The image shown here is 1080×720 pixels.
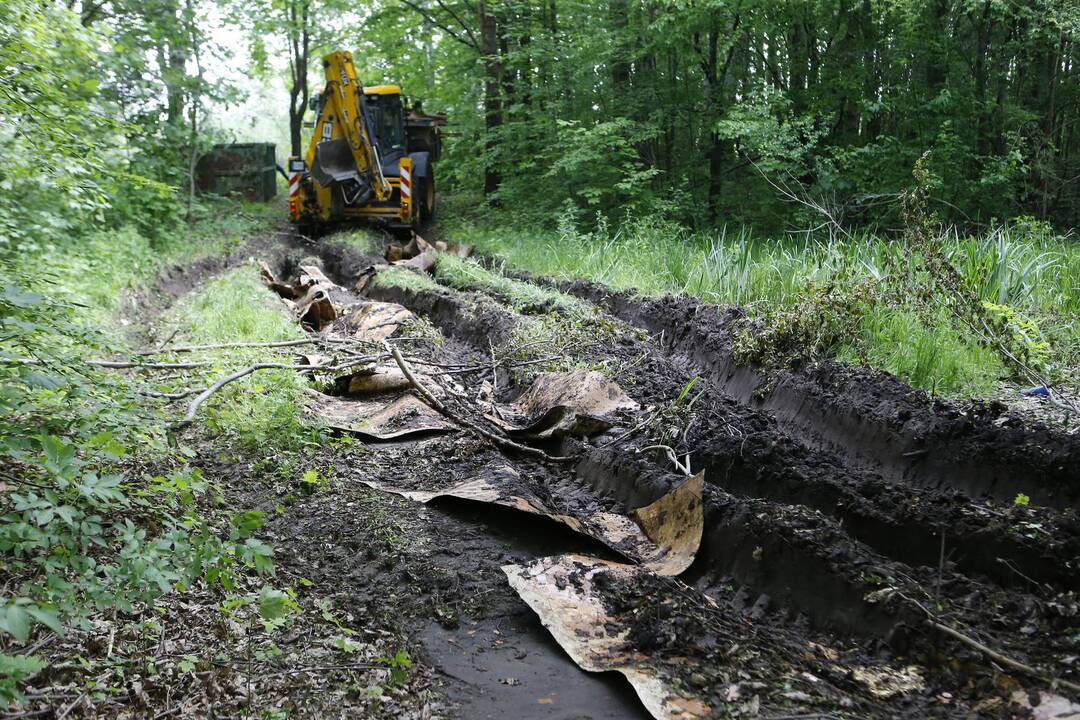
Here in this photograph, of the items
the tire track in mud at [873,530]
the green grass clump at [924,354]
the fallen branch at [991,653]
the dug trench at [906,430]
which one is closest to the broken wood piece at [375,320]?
the dug trench at [906,430]

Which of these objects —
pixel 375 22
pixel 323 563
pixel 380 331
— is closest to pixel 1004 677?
pixel 323 563

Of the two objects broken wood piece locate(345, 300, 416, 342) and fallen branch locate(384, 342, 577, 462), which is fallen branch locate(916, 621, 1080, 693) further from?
broken wood piece locate(345, 300, 416, 342)

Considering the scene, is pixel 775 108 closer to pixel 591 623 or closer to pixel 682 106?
pixel 682 106

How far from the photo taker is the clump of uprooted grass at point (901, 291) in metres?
4.41

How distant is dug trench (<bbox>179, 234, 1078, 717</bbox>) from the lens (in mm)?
2330

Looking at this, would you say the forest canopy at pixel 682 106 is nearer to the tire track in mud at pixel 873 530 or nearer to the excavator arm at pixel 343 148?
the excavator arm at pixel 343 148

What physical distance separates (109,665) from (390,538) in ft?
4.14

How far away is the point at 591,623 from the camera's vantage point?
2723mm

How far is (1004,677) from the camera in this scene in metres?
2.20

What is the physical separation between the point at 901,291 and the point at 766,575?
10.0 ft

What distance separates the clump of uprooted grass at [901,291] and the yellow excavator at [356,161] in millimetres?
6226

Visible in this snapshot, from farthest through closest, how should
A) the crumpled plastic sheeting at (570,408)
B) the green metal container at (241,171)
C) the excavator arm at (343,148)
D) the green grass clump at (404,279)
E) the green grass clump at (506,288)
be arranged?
the green metal container at (241,171)
the excavator arm at (343,148)
the green grass clump at (404,279)
the green grass clump at (506,288)
the crumpled plastic sheeting at (570,408)

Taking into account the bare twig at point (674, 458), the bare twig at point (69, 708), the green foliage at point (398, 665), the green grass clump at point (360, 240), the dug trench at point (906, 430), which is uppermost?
the green grass clump at point (360, 240)

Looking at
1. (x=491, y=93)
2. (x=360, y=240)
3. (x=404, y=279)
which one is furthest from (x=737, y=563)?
(x=491, y=93)
